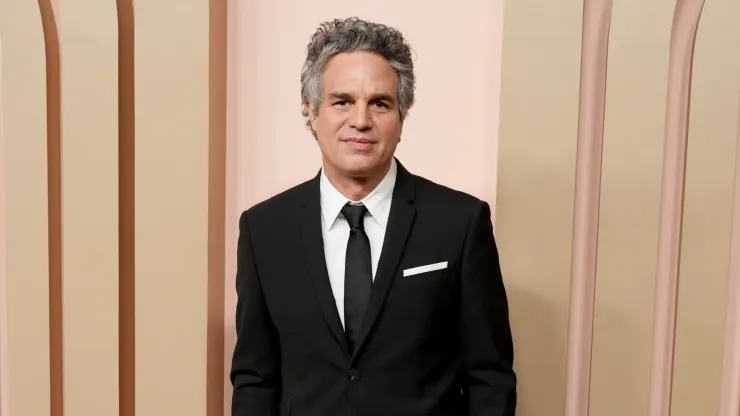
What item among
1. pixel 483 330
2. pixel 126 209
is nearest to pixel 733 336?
pixel 483 330

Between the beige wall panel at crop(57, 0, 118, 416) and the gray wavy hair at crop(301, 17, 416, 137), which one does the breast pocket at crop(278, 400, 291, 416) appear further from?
the beige wall panel at crop(57, 0, 118, 416)

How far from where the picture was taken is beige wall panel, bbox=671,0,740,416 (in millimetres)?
1816

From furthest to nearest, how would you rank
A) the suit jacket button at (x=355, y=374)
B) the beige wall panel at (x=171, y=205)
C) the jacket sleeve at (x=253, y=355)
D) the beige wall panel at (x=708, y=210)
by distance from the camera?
the beige wall panel at (x=171, y=205) → the beige wall panel at (x=708, y=210) → the jacket sleeve at (x=253, y=355) → the suit jacket button at (x=355, y=374)

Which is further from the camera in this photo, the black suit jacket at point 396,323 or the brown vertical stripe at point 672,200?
the brown vertical stripe at point 672,200

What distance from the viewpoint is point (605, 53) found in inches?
73.8

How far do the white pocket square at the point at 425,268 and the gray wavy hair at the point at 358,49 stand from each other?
29cm

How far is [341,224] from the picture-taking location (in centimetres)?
153

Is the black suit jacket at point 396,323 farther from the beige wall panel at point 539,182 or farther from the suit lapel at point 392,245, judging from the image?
the beige wall panel at point 539,182

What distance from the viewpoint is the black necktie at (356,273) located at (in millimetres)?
1472

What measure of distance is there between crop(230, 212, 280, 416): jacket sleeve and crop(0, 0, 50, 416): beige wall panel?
27.7 inches

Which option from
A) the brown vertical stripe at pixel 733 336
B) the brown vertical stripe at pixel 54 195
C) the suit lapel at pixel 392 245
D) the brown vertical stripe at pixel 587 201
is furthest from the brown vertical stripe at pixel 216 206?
the brown vertical stripe at pixel 733 336

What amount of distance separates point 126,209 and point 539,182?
3.32ft

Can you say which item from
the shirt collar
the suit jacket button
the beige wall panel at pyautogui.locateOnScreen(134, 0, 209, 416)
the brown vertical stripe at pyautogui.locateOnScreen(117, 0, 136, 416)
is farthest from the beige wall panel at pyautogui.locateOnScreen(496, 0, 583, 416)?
the brown vertical stripe at pyautogui.locateOnScreen(117, 0, 136, 416)

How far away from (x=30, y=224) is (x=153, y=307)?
37 centimetres
